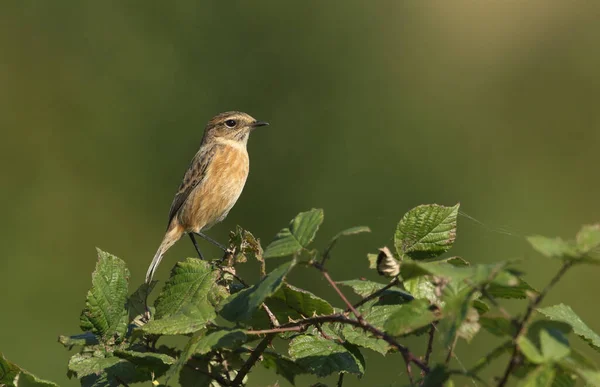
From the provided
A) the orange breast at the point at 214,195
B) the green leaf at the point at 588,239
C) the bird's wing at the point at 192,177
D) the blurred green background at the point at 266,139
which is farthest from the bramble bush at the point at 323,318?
the blurred green background at the point at 266,139

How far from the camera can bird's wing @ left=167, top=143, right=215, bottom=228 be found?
5.00 m

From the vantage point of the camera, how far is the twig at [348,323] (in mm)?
1153

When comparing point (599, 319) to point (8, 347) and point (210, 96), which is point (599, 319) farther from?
point (8, 347)

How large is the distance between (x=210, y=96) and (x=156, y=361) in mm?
6038

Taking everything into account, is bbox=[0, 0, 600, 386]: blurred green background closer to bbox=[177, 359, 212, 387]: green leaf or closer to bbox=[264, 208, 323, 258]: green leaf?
bbox=[177, 359, 212, 387]: green leaf

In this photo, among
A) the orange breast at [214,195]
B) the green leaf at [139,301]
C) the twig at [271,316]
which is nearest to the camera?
the twig at [271,316]

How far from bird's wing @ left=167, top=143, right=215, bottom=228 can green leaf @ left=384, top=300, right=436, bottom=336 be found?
3.91 metres

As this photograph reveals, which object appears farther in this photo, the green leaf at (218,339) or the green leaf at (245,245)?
the green leaf at (245,245)

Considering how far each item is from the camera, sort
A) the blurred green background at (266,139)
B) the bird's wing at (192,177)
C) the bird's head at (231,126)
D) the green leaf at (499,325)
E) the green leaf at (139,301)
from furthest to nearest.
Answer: the blurred green background at (266,139), the bird's head at (231,126), the bird's wing at (192,177), the green leaf at (139,301), the green leaf at (499,325)

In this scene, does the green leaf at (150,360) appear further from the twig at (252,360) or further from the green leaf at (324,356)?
the green leaf at (324,356)

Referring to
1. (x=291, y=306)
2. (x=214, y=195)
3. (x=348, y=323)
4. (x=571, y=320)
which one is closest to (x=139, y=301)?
(x=291, y=306)

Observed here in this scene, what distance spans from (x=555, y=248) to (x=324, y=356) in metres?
0.59

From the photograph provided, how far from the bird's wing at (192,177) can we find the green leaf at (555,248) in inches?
161

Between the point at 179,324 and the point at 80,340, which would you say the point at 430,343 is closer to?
the point at 179,324
